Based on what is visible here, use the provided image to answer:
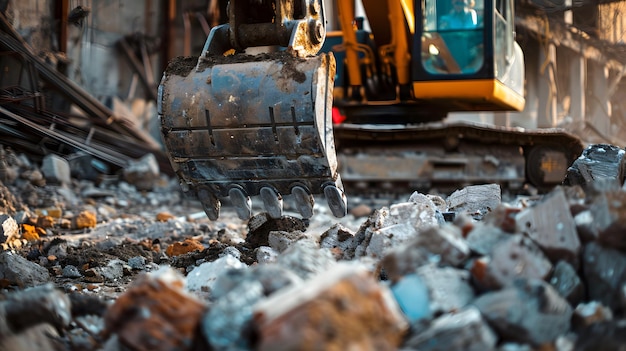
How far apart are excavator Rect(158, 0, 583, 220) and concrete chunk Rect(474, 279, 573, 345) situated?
1.56 m

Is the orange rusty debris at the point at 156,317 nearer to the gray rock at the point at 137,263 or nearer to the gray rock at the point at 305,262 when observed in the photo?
the gray rock at the point at 305,262

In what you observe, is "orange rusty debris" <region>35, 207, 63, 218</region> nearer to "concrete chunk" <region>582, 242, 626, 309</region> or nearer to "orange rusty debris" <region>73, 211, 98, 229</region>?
"orange rusty debris" <region>73, 211, 98, 229</region>

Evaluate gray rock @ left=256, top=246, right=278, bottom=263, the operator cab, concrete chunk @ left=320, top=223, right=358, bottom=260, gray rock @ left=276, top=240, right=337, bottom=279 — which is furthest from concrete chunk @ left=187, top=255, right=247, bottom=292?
the operator cab

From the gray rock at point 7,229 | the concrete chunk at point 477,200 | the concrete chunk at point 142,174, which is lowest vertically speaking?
the concrete chunk at point 142,174

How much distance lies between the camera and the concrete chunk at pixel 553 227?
262 centimetres

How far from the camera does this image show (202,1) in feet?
48.9

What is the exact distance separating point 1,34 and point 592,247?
8.01 metres

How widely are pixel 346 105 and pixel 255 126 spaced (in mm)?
4745

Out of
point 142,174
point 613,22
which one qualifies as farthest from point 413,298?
point 613,22

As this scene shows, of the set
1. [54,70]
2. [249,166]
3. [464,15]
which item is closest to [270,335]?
[249,166]

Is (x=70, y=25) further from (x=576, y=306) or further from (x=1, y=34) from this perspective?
(x=576, y=306)

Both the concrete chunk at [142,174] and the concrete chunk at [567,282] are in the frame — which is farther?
the concrete chunk at [142,174]

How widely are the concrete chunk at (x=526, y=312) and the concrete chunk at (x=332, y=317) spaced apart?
0.33 m

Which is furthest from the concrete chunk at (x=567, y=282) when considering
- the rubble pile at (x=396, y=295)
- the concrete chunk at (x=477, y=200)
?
the concrete chunk at (x=477, y=200)
